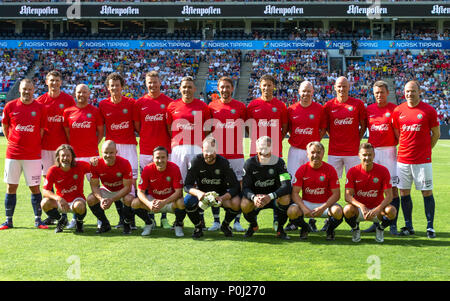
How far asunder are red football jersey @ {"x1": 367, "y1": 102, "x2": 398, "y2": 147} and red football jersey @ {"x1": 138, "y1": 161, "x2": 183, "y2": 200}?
8.95ft

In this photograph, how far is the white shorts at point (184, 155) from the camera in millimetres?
7105

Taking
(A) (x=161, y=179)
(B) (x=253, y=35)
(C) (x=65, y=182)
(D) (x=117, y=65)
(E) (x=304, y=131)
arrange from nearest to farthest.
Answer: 1. (A) (x=161, y=179)
2. (C) (x=65, y=182)
3. (E) (x=304, y=131)
4. (D) (x=117, y=65)
5. (B) (x=253, y=35)

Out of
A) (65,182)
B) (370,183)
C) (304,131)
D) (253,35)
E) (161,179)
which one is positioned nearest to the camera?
(370,183)

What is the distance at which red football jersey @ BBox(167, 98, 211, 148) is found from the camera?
7.02 metres

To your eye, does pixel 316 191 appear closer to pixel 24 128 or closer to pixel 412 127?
pixel 412 127

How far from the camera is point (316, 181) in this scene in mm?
6402

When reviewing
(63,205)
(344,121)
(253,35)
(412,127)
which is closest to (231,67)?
(253,35)

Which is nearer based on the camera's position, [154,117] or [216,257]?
[216,257]

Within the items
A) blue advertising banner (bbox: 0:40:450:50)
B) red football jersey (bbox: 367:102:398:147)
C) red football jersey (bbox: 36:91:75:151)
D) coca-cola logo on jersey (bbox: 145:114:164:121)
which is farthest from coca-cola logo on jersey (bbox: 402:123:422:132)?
Answer: blue advertising banner (bbox: 0:40:450:50)

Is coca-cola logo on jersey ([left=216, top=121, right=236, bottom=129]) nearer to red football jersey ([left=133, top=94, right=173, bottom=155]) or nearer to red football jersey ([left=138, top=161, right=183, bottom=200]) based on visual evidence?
red football jersey ([left=133, top=94, right=173, bottom=155])

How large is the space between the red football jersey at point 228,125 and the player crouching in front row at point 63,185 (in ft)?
6.37

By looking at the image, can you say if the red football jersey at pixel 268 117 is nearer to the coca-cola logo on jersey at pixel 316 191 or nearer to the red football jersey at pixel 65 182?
the coca-cola logo on jersey at pixel 316 191

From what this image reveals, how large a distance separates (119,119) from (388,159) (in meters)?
3.80
